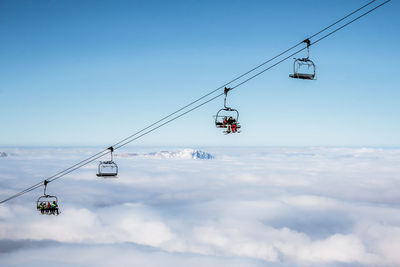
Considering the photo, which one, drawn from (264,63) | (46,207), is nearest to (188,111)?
(264,63)

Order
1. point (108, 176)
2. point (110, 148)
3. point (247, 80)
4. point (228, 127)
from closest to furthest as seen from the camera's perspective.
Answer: point (247, 80) < point (228, 127) < point (110, 148) < point (108, 176)

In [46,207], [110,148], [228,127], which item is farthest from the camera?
[46,207]

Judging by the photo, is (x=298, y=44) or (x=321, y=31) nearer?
(x=321, y=31)

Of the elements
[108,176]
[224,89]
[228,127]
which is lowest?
[108,176]

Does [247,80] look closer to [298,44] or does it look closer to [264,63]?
[264,63]

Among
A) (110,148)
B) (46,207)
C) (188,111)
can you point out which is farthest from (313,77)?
(46,207)

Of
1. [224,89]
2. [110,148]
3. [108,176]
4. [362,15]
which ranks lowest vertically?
[108,176]

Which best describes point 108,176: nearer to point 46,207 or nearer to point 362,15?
point 46,207

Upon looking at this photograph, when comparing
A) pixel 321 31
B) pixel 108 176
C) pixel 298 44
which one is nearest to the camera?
pixel 321 31

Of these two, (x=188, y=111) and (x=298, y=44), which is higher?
(x=298, y=44)
